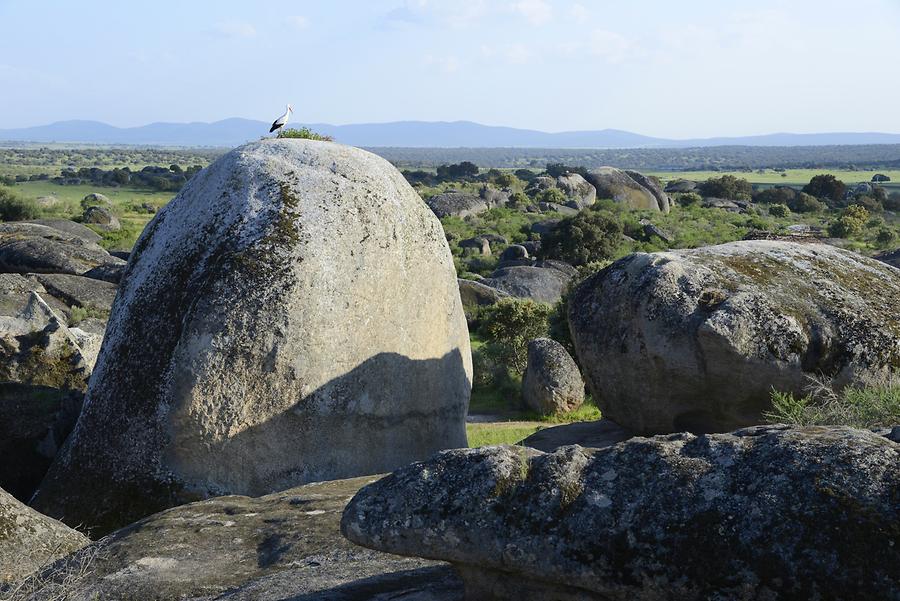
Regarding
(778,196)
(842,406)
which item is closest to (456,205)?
(778,196)

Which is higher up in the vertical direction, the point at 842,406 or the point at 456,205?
the point at 842,406

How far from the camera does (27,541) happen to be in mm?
7082

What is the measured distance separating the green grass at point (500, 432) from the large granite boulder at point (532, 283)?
466 inches

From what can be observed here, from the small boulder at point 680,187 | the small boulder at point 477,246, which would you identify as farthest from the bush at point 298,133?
the small boulder at point 680,187

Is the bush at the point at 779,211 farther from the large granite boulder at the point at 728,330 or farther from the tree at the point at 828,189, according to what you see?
the large granite boulder at the point at 728,330

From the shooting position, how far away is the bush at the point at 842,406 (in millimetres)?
9867

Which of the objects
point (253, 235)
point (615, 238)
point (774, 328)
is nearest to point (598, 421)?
point (774, 328)

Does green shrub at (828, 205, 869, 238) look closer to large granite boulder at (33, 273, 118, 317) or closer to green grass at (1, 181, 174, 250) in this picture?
green grass at (1, 181, 174, 250)

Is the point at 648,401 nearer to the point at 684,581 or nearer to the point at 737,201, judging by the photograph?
the point at 684,581

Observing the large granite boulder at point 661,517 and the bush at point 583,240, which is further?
the bush at point 583,240

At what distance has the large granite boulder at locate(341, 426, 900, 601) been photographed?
12.7ft

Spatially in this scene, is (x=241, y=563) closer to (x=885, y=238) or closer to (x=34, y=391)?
(x=34, y=391)

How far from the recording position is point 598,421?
14.9 meters

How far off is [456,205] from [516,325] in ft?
120
